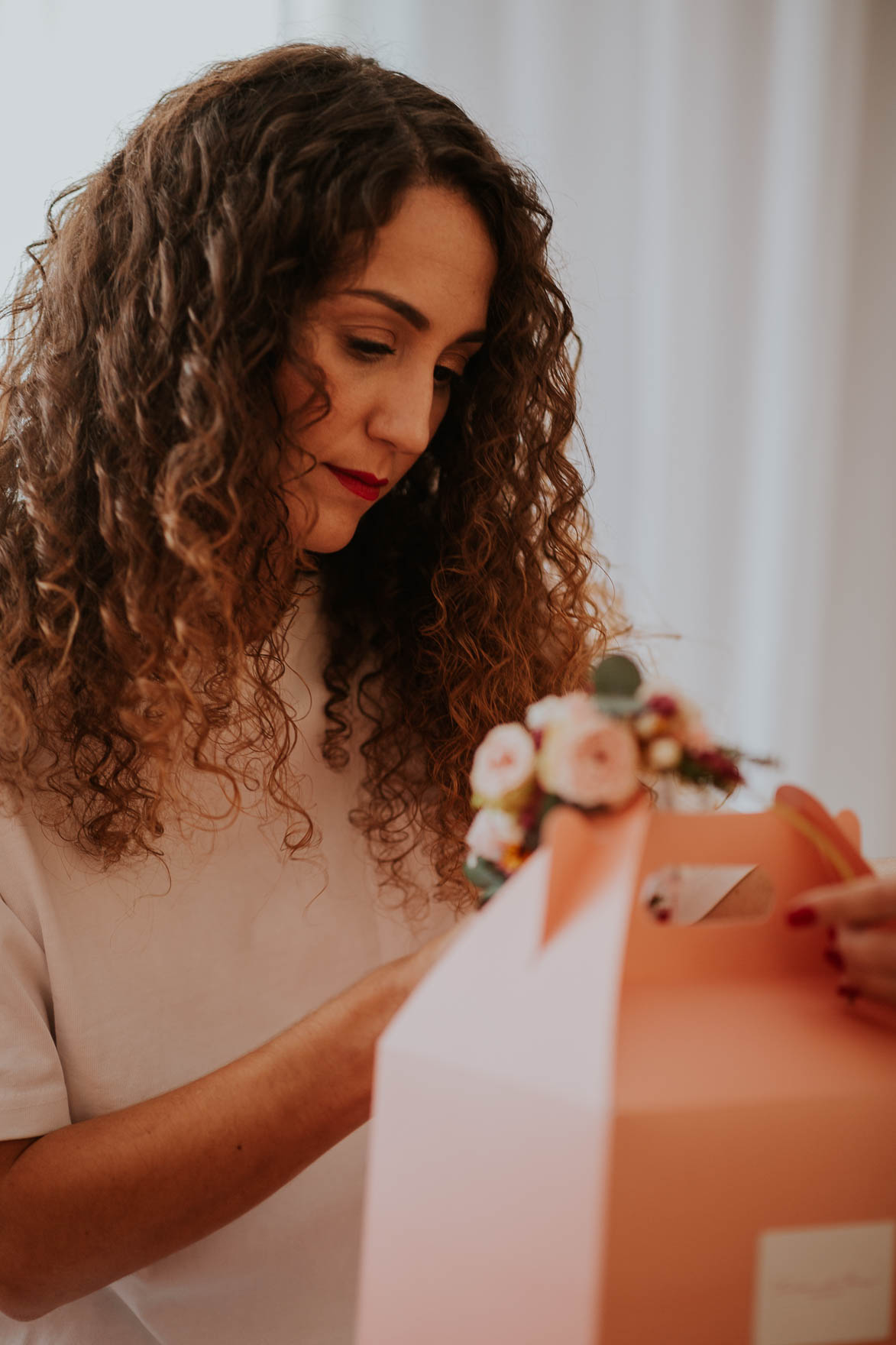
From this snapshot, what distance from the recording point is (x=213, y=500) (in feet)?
2.43

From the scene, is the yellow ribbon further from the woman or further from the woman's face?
the woman's face

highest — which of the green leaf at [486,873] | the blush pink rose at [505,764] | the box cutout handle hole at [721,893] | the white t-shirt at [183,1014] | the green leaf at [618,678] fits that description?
the green leaf at [618,678]

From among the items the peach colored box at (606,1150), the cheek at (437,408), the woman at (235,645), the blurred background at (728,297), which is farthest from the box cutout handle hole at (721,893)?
the blurred background at (728,297)

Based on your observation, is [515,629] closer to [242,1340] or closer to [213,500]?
[213,500]

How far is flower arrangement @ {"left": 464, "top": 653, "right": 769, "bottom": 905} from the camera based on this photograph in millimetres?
456

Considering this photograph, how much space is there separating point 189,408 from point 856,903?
21.2 inches

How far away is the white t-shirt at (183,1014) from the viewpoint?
82cm

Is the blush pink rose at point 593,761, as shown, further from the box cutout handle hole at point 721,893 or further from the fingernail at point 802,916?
the box cutout handle hole at point 721,893

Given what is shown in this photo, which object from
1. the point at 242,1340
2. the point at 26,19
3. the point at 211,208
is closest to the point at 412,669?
the point at 211,208

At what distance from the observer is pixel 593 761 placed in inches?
17.9

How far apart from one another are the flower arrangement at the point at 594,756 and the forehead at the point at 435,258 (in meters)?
0.42

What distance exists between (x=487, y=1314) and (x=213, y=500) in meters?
0.53

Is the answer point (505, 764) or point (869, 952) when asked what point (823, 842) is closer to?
point (869, 952)

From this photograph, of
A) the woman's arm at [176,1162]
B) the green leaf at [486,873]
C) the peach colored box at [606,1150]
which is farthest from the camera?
the woman's arm at [176,1162]
